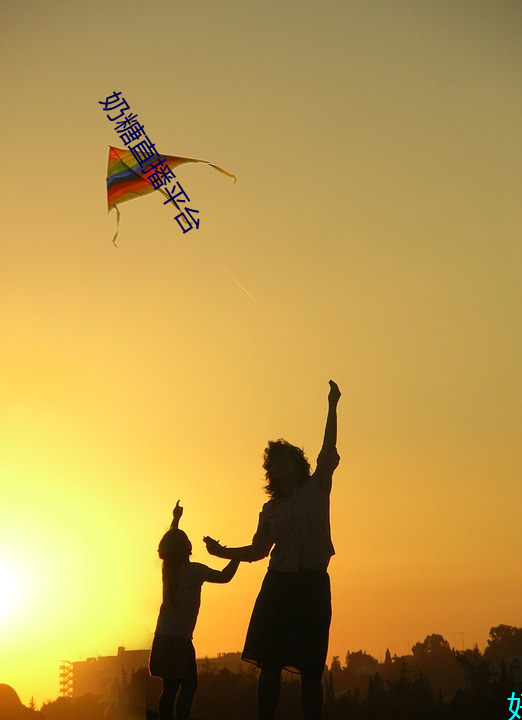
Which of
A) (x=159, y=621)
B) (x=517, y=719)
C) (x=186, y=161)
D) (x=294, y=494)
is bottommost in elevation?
(x=517, y=719)

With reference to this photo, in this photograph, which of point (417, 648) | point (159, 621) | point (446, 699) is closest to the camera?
point (446, 699)

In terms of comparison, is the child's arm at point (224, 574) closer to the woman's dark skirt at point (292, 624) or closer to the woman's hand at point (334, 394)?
the woman's dark skirt at point (292, 624)

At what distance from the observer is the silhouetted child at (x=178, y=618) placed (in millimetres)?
6434

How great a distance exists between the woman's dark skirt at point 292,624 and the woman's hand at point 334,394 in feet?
3.09

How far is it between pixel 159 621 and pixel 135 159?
596 centimetres

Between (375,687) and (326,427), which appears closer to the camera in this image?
(326,427)

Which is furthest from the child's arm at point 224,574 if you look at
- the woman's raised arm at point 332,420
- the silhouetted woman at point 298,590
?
the woman's raised arm at point 332,420

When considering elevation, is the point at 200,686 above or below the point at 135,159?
below

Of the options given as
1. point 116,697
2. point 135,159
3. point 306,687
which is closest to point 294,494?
point 306,687

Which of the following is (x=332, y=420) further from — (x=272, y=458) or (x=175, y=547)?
(x=175, y=547)

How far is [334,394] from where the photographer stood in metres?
5.71

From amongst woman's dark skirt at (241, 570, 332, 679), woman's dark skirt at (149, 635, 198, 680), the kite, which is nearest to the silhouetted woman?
woman's dark skirt at (241, 570, 332, 679)

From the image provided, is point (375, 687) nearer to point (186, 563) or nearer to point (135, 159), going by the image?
point (186, 563)

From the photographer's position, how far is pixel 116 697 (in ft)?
22.1
